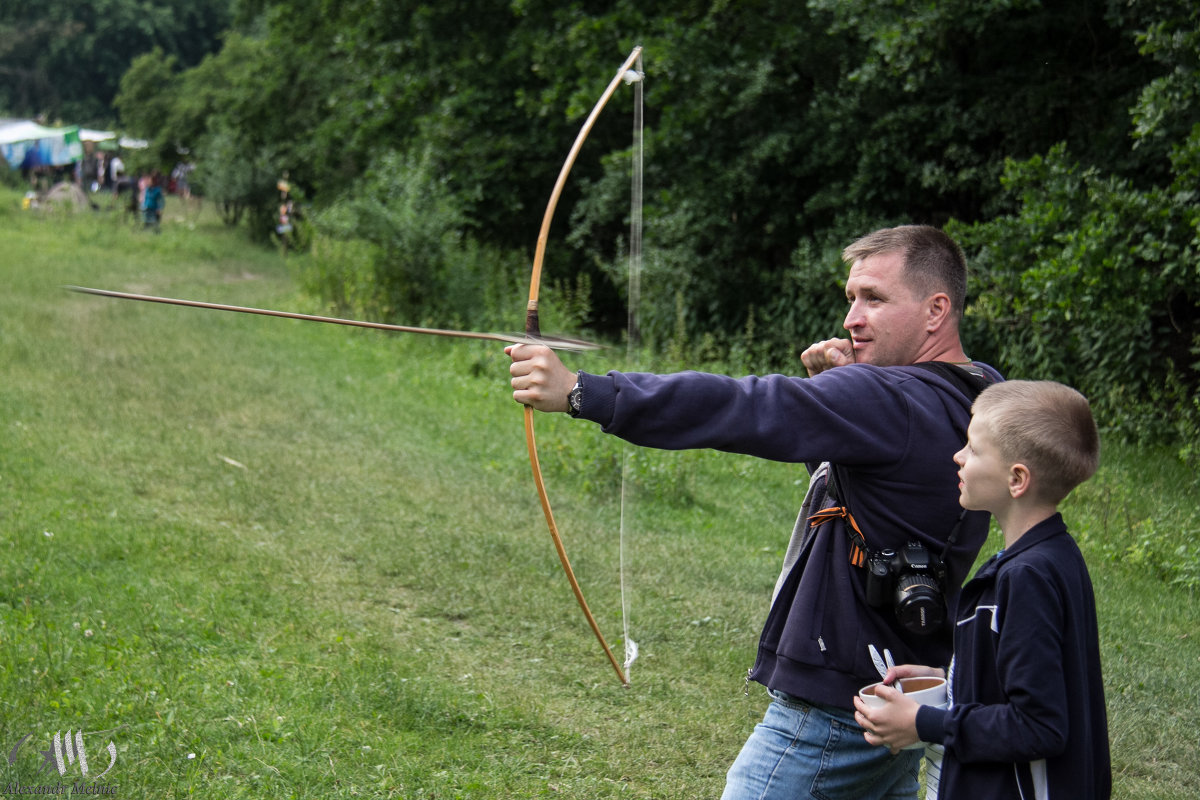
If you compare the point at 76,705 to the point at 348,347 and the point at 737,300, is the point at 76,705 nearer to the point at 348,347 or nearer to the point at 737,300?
the point at 348,347

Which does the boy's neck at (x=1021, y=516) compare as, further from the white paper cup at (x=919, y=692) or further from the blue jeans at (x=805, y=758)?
the blue jeans at (x=805, y=758)

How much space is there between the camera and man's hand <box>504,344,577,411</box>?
2078mm

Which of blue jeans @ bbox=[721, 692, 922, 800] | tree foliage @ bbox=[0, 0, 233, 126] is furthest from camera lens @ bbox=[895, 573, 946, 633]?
tree foliage @ bbox=[0, 0, 233, 126]

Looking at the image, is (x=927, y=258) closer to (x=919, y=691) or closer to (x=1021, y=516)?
(x=1021, y=516)

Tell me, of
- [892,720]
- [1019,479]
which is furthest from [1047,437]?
[892,720]

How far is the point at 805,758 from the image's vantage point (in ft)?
7.07

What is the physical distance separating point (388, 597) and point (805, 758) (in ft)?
11.7

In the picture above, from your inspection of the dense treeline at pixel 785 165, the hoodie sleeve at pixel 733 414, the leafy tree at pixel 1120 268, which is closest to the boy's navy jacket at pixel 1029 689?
the hoodie sleeve at pixel 733 414

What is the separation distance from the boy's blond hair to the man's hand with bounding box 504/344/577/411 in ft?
2.54

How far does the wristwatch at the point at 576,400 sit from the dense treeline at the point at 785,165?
656cm

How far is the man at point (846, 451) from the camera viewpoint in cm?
202

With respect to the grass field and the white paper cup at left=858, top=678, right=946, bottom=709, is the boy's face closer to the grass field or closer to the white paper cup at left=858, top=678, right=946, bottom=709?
the white paper cup at left=858, top=678, right=946, bottom=709

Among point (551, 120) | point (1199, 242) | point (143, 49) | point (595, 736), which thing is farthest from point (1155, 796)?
point (143, 49)

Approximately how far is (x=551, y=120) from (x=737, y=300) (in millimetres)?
3921
